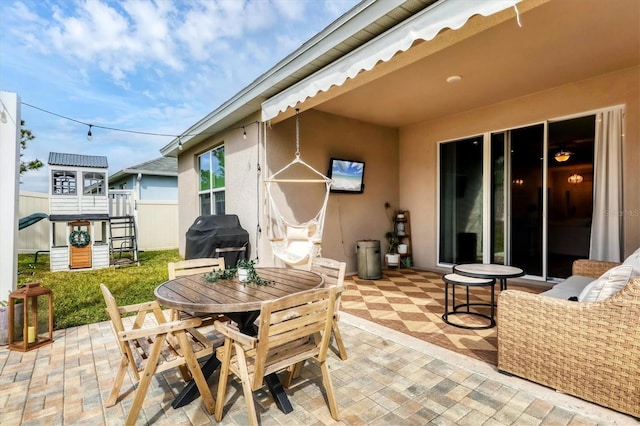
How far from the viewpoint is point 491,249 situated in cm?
505

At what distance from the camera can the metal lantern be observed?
267 cm

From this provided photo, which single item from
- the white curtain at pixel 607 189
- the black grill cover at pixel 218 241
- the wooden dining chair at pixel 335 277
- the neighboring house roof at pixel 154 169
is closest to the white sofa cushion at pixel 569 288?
the white curtain at pixel 607 189

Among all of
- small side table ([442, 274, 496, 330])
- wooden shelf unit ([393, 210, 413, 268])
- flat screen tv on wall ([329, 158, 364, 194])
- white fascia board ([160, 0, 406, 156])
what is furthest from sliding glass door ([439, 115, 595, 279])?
white fascia board ([160, 0, 406, 156])

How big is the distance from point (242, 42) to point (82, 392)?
8.81m

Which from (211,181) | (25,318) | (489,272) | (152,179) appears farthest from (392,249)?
(152,179)

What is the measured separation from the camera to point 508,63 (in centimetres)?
351

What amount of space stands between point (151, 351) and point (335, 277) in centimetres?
142

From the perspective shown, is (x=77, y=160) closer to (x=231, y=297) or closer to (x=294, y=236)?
(x=294, y=236)

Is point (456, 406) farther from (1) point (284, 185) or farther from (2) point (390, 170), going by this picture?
(2) point (390, 170)

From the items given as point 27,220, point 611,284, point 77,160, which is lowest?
point 611,284

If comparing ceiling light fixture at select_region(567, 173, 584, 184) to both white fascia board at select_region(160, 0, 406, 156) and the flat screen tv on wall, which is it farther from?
white fascia board at select_region(160, 0, 406, 156)

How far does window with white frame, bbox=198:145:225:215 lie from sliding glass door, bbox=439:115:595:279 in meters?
4.16

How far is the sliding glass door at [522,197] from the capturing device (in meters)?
4.27

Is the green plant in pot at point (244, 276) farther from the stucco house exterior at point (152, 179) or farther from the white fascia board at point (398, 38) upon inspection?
the stucco house exterior at point (152, 179)
